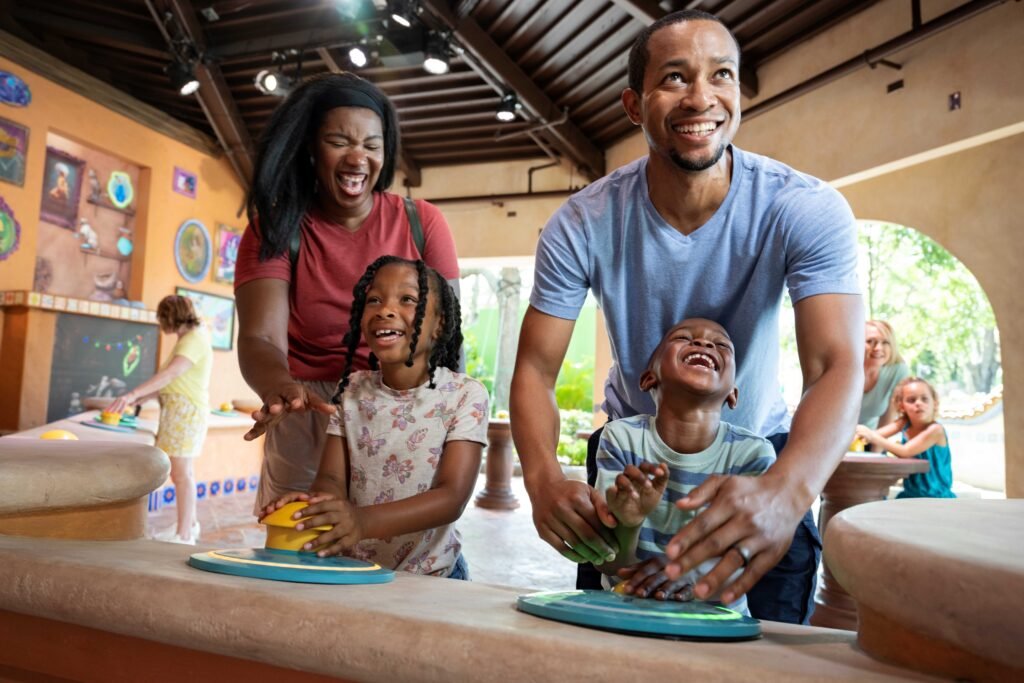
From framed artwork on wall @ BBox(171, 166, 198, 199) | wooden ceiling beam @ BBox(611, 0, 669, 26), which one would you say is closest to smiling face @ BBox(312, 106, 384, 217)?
wooden ceiling beam @ BBox(611, 0, 669, 26)

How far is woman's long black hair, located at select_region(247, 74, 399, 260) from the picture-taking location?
81.6 inches

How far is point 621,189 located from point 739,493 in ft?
2.87

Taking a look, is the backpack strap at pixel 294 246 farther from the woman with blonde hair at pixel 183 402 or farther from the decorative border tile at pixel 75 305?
the decorative border tile at pixel 75 305

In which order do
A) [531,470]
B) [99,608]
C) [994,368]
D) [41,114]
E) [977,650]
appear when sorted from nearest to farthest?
[977,650] < [99,608] < [531,470] < [41,114] < [994,368]

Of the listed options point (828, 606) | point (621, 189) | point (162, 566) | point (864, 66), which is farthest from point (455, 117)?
point (162, 566)

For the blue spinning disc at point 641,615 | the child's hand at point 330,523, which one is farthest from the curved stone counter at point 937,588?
the child's hand at point 330,523

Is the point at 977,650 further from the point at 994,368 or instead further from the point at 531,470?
the point at 994,368

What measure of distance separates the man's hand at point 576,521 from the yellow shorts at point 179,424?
447 centimetres

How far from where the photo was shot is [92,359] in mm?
8742

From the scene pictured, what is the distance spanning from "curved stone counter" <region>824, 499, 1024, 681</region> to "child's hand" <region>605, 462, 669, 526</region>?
0.34 meters

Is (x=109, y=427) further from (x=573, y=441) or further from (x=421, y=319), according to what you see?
(x=573, y=441)

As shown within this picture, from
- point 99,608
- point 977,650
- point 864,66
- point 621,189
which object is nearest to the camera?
point 977,650

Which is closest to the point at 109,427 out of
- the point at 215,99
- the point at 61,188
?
the point at 61,188

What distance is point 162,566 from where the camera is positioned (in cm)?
121
